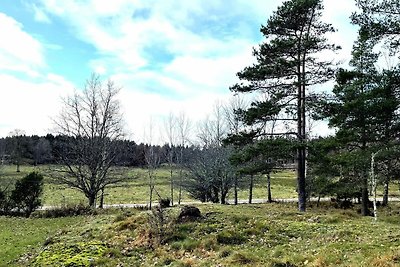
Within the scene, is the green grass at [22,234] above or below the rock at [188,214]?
below

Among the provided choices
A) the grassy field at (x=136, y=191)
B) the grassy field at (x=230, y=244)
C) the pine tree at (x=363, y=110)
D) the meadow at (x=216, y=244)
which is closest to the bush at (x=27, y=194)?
the grassy field at (x=136, y=191)

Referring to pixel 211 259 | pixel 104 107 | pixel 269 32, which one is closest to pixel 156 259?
pixel 211 259

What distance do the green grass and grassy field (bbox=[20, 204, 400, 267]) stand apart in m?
1.60

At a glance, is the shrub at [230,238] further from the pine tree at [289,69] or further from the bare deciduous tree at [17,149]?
the bare deciduous tree at [17,149]

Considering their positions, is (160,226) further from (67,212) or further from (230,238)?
(67,212)

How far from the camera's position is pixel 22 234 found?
63.3 feet

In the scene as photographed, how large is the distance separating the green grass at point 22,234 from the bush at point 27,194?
7.17 ft

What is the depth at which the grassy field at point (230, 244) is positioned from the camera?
9.52 metres

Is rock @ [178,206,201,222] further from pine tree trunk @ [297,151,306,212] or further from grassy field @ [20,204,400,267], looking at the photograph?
pine tree trunk @ [297,151,306,212]

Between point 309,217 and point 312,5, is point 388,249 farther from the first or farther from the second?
point 312,5

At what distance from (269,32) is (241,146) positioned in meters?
6.75

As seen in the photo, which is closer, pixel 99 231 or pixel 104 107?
pixel 99 231

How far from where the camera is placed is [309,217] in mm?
16000

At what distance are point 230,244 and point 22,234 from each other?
12.4 metres
